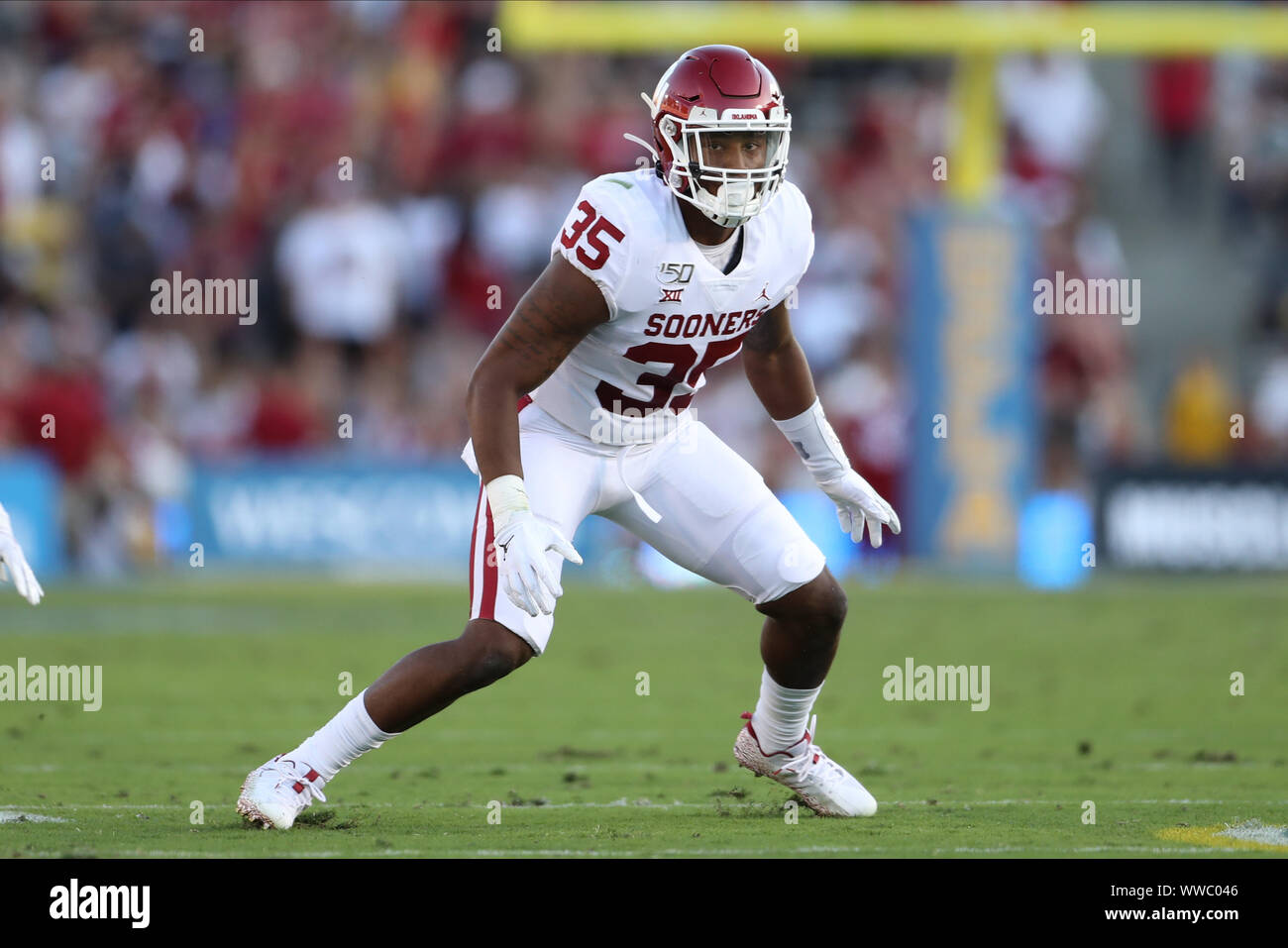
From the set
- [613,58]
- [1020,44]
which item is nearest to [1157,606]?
[1020,44]

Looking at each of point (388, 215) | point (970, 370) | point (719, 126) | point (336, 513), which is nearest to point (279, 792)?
point (719, 126)

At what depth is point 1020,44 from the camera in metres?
12.3

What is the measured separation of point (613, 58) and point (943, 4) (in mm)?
3286

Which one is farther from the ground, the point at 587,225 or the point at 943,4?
the point at 943,4

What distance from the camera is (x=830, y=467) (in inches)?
218

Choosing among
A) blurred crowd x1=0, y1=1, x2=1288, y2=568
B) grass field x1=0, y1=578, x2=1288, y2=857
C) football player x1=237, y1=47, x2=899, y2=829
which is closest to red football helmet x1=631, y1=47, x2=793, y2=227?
football player x1=237, y1=47, x2=899, y2=829

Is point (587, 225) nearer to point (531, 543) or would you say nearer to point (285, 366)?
point (531, 543)

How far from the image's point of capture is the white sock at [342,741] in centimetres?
485

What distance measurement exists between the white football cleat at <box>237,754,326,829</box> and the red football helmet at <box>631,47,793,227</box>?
5.57 ft

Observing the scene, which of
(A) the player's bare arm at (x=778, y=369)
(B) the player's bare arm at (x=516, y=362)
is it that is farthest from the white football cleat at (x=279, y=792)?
(A) the player's bare arm at (x=778, y=369)

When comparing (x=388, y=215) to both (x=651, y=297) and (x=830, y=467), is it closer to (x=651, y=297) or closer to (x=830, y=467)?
(x=830, y=467)

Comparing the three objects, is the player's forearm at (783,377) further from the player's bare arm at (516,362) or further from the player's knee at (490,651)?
the player's knee at (490,651)
